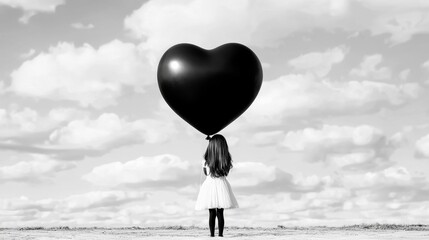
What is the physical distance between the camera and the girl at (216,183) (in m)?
13.3

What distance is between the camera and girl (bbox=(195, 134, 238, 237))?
1326 cm

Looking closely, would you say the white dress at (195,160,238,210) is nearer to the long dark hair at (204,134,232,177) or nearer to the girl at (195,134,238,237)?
the girl at (195,134,238,237)

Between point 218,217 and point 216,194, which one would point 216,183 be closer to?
point 216,194

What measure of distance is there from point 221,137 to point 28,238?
5886 millimetres

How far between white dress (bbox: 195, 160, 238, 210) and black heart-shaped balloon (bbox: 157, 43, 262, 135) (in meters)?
1.24

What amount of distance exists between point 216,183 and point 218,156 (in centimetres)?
75

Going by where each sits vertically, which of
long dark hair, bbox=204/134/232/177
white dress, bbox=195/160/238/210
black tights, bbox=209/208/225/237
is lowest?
black tights, bbox=209/208/225/237

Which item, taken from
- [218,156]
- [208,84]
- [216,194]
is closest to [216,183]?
[216,194]

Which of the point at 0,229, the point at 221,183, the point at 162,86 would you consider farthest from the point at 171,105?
the point at 0,229

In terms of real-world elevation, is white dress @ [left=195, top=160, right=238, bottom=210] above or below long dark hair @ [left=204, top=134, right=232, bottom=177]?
below

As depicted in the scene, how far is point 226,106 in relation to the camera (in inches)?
551

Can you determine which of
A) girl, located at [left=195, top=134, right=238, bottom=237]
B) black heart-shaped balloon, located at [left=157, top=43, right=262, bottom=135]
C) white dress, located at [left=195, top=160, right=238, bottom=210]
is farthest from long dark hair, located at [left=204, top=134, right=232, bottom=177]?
black heart-shaped balloon, located at [left=157, top=43, right=262, bottom=135]

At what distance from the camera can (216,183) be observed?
13617 mm

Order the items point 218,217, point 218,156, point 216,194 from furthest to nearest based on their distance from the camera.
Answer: point 218,217, point 216,194, point 218,156
